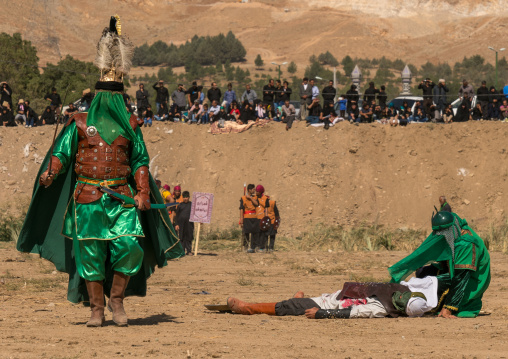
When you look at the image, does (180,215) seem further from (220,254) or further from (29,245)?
(29,245)

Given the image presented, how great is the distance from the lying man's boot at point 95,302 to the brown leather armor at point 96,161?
0.75 metres

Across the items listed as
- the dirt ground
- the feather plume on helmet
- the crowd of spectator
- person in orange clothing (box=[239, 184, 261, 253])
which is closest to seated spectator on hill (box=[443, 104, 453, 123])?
the crowd of spectator

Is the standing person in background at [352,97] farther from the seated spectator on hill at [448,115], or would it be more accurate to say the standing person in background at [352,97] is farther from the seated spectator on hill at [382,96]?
the seated spectator on hill at [448,115]

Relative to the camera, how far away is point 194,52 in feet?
292

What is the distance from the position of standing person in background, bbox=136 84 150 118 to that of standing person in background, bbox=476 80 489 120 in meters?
10.0

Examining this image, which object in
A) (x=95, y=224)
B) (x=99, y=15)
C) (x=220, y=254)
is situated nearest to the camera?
(x=95, y=224)

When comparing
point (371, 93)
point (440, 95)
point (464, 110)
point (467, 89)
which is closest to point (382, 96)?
point (371, 93)

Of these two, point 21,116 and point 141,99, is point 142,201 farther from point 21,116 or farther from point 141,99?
point 21,116

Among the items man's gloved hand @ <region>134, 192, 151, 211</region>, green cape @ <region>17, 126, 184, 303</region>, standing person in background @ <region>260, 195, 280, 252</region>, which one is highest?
man's gloved hand @ <region>134, 192, 151, 211</region>

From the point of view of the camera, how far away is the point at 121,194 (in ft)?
27.2

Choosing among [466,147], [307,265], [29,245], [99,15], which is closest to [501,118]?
[466,147]

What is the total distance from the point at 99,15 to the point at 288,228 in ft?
259

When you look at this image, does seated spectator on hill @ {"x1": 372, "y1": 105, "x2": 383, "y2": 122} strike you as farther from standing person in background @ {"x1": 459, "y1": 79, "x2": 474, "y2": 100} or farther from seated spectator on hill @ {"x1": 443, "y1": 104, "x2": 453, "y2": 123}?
standing person in background @ {"x1": 459, "y1": 79, "x2": 474, "y2": 100}

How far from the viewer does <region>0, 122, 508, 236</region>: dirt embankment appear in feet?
90.0
